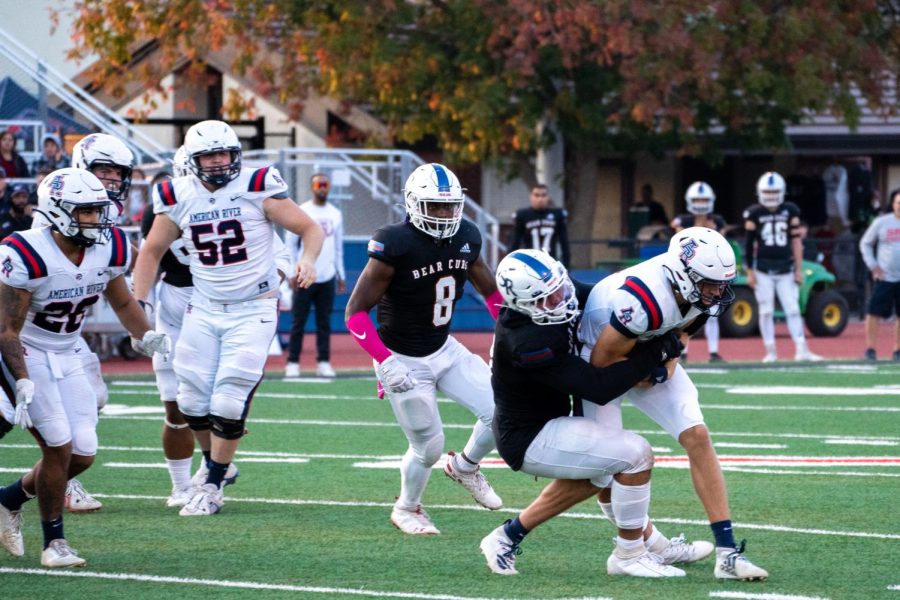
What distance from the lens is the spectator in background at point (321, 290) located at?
15.0m

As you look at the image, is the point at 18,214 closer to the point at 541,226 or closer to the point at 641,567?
the point at 541,226

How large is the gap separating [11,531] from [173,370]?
176 cm

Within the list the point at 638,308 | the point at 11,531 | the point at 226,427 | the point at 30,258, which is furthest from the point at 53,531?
the point at 638,308

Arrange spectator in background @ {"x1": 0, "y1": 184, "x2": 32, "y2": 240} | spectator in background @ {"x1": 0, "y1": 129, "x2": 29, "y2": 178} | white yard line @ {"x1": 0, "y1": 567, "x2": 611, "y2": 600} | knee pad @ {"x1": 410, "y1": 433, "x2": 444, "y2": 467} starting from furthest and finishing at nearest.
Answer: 1. spectator in background @ {"x1": 0, "y1": 129, "x2": 29, "y2": 178}
2. spectator in background @ {"x1": 0, "y1": 184, "x2": 32, "y2": 240}
3. knee pad @ {"x1": 410, "y1": 433, "x2": 444, "y2": 467}
4. white yard line @ {"x1": 0, "y1": 567, "x2": 611, "y2": 600}

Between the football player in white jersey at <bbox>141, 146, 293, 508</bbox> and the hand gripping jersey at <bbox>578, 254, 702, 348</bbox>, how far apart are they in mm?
2645

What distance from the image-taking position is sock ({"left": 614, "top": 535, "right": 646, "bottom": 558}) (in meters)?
6.48

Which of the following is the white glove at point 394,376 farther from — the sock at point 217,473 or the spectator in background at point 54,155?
the spectator in background at point 54,155

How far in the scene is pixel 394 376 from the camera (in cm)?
729

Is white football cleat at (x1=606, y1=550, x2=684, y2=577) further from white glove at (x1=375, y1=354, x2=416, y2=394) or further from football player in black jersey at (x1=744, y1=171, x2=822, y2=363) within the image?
football player in black jersey at (x1=744, y1=171, x2=822, y2=363)

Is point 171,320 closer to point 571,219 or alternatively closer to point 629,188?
point 571,219

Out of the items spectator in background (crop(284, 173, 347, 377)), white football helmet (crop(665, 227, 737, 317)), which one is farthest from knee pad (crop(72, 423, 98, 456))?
spectator in background (crop(284, 173, 347, 377))

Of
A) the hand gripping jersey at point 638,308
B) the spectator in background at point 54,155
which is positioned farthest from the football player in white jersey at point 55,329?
the spectator in background at point 54,155

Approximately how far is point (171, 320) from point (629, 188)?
19098mm

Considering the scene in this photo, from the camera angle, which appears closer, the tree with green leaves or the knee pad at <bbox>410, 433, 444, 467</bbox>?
the knee pad at <bbox>410, 433, 444, 467</bbox>
